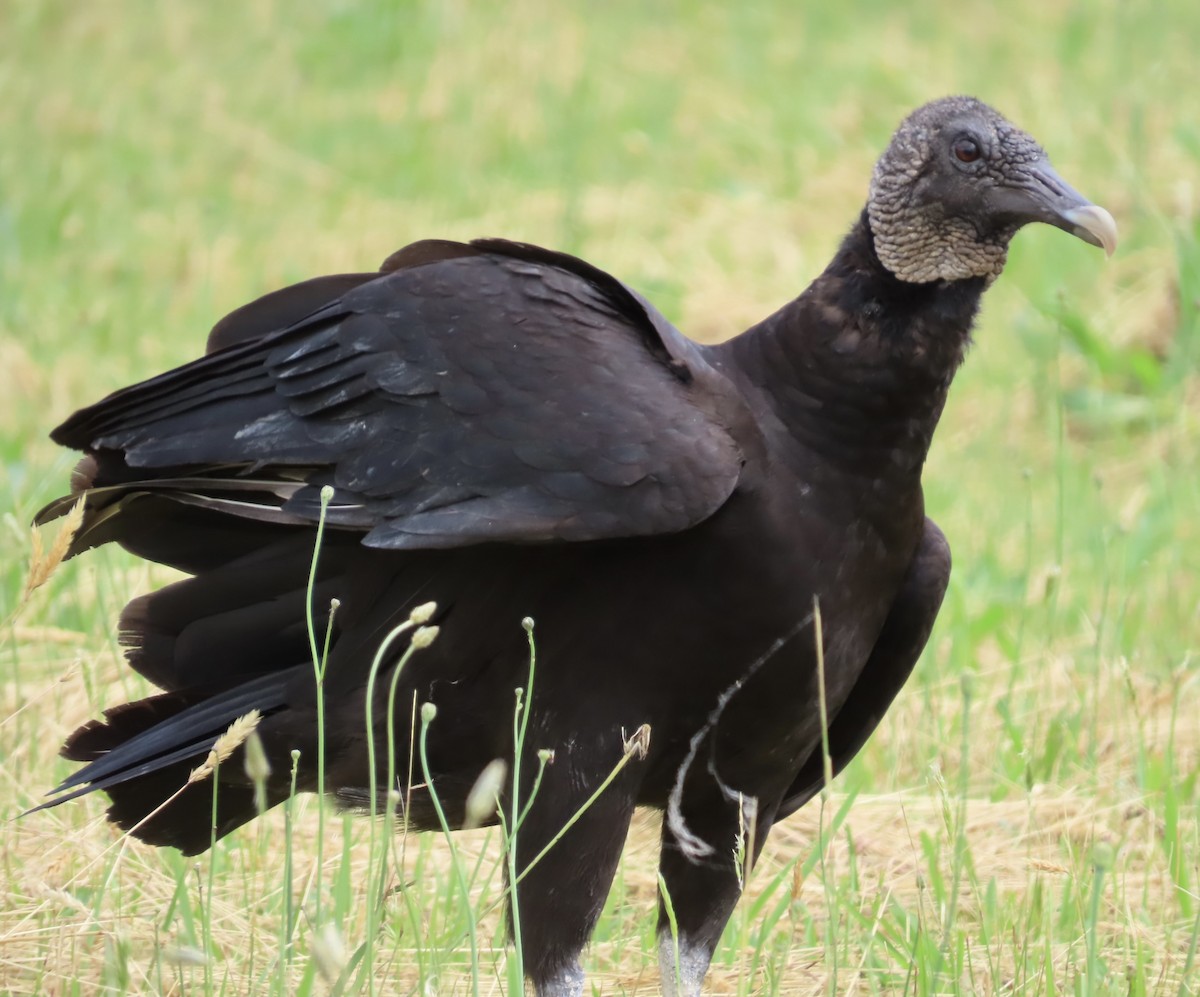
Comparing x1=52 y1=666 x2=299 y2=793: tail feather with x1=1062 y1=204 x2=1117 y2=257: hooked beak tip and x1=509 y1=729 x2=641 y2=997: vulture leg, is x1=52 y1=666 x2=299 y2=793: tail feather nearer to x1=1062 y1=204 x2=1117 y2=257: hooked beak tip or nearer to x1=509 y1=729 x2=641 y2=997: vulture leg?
x1=509 y1=729 x2=641 y2=997: vulture leg

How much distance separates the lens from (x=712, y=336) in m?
6.65

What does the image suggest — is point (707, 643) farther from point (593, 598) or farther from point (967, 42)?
point (967, 42)

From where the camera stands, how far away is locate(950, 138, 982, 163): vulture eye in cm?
264

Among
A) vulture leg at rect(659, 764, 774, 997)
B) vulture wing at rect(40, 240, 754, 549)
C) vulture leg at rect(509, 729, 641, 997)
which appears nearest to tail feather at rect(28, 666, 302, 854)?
vulture wing at rect(40, 240, 754, 549)

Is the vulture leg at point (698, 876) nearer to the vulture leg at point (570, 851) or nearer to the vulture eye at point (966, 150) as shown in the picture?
the vulture leg at point (570, 851)

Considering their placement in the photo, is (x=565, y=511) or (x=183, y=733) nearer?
(x=565, y=511)

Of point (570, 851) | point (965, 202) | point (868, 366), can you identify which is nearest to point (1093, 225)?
point (965, 202)

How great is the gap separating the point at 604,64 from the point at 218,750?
756 cm

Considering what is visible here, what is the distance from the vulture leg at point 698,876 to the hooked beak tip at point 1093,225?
101 cm

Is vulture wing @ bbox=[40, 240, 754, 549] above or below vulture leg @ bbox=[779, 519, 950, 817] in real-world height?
above

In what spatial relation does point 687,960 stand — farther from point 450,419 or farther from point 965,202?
point 965,202

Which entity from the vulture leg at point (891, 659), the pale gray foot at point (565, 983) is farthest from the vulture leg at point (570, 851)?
the vulture leg at point (891, 659)

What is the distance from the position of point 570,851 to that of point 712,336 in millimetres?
4273

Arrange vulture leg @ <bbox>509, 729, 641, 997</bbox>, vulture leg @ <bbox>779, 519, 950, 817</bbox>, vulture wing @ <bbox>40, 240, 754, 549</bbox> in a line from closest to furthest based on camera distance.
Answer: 1. vulture wing @ <bbox>40, 240, 754, 549</bbox>
2. vulture leg @ <bbox>509, 729, 641, 997</bbox>
3. vulture leg @ <bbox>779, 519, 950, 817</bbox>
